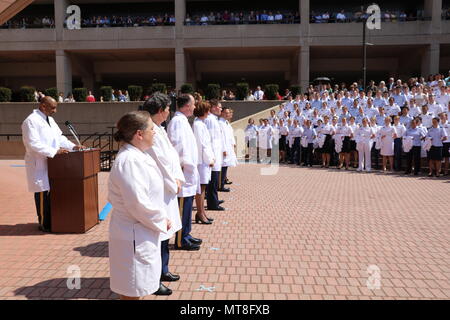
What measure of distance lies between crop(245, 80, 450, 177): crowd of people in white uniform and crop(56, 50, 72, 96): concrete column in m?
20.1

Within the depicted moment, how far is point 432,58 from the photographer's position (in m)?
→ 30.7

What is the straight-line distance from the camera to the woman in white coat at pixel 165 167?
4.15 meters

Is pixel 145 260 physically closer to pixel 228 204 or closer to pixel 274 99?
pixel 228 204

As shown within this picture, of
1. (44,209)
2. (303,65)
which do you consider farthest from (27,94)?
(44,209)

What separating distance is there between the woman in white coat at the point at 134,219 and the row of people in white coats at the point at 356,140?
12.7 metres

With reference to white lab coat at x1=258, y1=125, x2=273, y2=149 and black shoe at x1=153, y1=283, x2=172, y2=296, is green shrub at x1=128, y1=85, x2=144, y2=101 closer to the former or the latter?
white lab coat at x1=258, y1=125, x2=273, y2=149

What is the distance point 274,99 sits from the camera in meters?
25.8

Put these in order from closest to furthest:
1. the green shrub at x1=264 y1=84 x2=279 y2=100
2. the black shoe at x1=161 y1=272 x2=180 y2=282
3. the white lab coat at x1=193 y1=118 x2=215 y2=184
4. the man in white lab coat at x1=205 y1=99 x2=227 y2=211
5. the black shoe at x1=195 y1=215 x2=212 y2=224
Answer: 1. the black shoe at x1=161 y1=272 x2=180 y2=282
2. the white lab coat at x1=193 y1=118 x2=215 y2=184
3. the black shoe at x1=195 y1=215 x2=212 y2=224
4. the man in white lab coat at x1=205 y1=99 x2=227 y2=211
5. the green shrub at x1=264 y1=84 x2=279 y2=100

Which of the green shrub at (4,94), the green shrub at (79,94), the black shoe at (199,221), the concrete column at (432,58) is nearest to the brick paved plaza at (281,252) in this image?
the black shoe at (199,221)

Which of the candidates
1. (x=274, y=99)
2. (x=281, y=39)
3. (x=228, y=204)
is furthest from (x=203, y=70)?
(x=228, y=204)

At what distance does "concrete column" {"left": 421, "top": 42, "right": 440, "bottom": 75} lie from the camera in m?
30.5

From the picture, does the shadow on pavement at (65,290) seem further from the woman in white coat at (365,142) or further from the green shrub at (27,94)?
the green shrub at (27,94)
